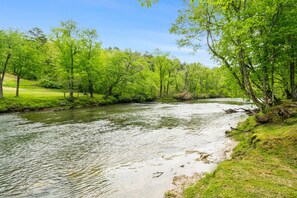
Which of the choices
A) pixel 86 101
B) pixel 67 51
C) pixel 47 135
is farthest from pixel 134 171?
pixel 67 51

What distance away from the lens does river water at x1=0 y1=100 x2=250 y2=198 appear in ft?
36.9

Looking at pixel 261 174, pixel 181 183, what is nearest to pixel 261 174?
pixel 261 174

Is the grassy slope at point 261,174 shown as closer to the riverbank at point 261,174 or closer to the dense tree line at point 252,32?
the riverbank at point 261,174

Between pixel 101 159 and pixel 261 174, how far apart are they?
1003 centimetres

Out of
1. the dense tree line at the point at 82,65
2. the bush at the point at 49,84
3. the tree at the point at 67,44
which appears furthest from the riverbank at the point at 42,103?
the bush at the point at 49,84

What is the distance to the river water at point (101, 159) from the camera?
36.9 feet

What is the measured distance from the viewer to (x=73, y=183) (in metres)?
11.9

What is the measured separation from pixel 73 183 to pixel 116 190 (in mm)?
2480

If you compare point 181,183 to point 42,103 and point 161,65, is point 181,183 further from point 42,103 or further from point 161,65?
point 161,65

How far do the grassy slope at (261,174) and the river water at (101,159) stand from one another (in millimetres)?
2427

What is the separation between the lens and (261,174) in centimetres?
940

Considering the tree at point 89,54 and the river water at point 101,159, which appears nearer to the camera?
the river water at point 101,159

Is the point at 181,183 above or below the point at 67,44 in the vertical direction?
below

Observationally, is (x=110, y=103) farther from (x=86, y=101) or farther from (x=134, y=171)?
(x=134, y=171)
